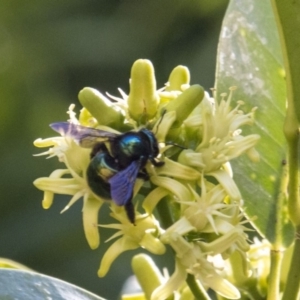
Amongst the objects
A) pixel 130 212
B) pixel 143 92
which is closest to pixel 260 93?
pixel 143 92

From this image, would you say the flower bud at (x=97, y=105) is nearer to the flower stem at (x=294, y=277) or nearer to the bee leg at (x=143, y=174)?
the bee leg at (x=143, y=174)

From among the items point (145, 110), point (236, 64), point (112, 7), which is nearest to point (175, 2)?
point (112, 7)

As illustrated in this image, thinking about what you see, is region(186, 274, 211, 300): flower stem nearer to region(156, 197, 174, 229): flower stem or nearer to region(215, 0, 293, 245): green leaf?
region(156, 197, 174, 229): flower stem

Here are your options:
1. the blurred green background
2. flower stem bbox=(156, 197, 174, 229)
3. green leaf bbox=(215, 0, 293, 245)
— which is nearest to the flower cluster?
flower stem bbox=(156, 197, 174, 229)

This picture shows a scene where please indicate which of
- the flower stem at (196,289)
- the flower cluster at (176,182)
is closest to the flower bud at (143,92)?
the flower cluster at (176,182)

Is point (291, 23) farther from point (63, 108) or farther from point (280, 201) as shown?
point (63, 108)

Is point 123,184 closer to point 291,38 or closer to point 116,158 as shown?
point 116,158
